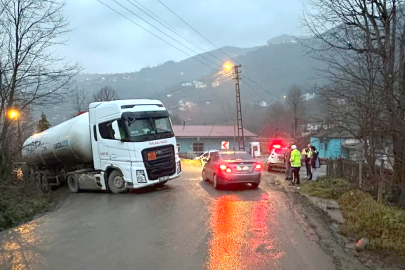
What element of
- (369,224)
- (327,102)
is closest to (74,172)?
(327,102)

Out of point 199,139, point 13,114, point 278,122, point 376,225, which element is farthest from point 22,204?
point 278,122

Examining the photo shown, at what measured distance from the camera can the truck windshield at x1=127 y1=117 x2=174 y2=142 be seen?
554 inches

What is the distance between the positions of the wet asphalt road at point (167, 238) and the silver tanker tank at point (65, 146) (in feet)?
12.9

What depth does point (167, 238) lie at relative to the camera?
7.79m

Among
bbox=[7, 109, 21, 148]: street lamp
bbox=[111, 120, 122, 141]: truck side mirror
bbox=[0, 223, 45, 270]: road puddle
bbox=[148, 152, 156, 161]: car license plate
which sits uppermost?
bbox=[7, 109, 21, 148]: street lamp

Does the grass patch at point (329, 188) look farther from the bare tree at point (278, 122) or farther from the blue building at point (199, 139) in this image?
the bare tree at point (278, 122)

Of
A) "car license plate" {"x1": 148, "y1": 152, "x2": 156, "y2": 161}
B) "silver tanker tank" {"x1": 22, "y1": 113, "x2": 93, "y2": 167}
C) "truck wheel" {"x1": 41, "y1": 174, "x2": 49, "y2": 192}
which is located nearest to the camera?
"car license plate" {"x1": 148, "y1": 152, "x2": 156, "y2": 161}

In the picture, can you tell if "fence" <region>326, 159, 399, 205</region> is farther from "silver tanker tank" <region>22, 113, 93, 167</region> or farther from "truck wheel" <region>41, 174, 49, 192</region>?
"truck wheel" <region>41, 174, 49, 192</region>

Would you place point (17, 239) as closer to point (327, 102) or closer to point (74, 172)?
point (74, 172)

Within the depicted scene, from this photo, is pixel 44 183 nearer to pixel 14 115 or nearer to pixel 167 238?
pixel 14 115

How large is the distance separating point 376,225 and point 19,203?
10238 mm

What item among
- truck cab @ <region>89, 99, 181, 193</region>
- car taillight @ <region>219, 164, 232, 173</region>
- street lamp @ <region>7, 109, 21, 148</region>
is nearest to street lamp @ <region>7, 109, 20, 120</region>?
street lamp @ <region>7, 109, 21, 148</region>

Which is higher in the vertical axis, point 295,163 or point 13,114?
point 13,114

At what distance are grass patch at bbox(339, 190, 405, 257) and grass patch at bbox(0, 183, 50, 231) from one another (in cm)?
856
